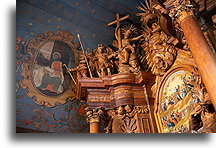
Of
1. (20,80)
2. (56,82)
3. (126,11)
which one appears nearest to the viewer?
(20,80)

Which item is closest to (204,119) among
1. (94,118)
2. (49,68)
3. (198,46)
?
(198,46)

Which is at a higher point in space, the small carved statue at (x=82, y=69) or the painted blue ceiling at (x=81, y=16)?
the painted blue ceiling at (x=81, y=16)

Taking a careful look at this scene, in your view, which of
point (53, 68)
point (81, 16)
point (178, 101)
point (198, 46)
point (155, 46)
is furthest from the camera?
point (81, 16)

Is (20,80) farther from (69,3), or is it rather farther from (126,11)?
(126,11)

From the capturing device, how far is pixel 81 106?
5711 mm

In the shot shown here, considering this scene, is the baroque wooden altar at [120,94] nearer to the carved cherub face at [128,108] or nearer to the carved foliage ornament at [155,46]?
the carved cherub face at [128,108]

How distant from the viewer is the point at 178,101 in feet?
14.2

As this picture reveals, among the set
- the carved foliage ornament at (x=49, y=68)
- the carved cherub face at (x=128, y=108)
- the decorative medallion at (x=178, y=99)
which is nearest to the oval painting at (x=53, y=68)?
the carved foliage ornament at (x=49, y=68)

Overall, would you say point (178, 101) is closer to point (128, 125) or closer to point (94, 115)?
point (128, 125)

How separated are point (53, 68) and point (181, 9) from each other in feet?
10.9

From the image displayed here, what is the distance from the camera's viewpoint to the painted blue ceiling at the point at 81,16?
5586 millimetres

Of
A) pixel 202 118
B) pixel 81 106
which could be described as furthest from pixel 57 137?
pixel 81 106

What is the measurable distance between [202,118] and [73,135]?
6.15ft

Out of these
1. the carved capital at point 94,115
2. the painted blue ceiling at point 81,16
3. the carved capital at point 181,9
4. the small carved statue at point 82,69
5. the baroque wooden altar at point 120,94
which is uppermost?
the painted blue ceiling at point 81,16
